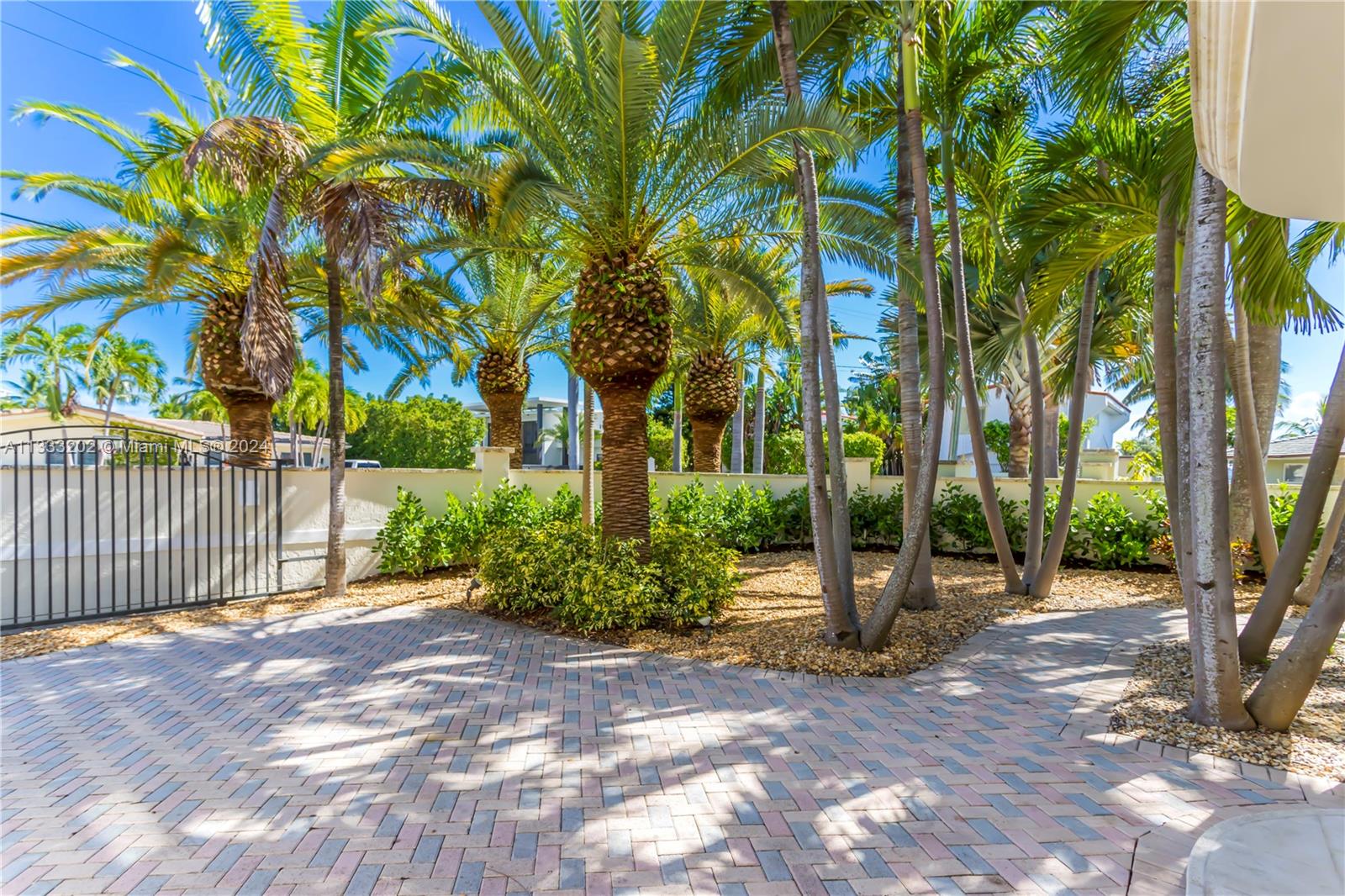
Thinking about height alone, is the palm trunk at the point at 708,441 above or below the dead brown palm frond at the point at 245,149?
below

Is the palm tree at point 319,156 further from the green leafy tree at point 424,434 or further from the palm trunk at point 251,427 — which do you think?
the green leafy tree at point 424,434

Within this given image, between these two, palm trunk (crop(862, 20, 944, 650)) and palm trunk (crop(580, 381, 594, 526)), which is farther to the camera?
palm trunk (crop(580, 381, 594, 526))

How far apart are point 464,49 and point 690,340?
305 inches

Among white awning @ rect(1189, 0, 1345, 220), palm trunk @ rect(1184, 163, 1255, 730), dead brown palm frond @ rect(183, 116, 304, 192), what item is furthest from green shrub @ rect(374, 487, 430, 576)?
white awning @ rect(1189, 0, 1345, 220)

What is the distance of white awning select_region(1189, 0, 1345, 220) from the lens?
192 cm

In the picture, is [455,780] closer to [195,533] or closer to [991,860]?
[991,860]

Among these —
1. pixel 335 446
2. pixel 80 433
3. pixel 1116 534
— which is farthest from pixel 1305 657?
pixel 80 433

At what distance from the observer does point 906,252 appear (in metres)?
6.70

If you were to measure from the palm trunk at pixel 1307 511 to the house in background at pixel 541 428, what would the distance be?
23.7 meters

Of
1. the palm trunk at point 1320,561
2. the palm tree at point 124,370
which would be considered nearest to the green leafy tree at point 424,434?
the palm tree at point 124,370

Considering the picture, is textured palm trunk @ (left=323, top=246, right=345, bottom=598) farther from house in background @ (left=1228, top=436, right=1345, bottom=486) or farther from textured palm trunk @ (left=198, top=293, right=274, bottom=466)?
house in background @ (left=1228, top=436, right=1345, bottom=486)

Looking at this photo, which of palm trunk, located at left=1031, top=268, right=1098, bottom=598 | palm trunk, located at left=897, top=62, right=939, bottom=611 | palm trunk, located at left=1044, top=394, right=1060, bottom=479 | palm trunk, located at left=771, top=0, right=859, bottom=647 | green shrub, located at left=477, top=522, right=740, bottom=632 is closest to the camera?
palm trunk, located at left=771, top=0, right=859, bottom=647

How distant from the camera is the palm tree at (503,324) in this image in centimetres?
1070

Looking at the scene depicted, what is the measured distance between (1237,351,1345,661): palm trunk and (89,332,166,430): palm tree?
36.4 meters
